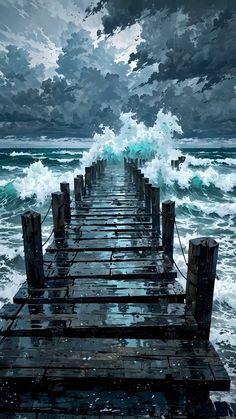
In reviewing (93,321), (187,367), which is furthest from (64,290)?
(187,367)

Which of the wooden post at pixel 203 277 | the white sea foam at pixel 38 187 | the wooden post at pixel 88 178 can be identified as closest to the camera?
the wooden post at pixel 203 277

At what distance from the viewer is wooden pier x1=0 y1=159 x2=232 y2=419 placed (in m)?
3.04

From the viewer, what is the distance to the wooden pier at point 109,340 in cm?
304

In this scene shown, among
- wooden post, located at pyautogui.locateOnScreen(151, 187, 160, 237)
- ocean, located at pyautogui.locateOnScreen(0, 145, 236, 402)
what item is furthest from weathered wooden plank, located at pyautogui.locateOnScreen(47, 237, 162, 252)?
ocean, located at pyautogui.locateOnScreen(0, 145, 236, 402)

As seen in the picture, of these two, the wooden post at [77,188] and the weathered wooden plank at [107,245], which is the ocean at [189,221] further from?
the wooden post at [77,188]

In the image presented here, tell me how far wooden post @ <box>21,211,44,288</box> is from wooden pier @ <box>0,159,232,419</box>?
17mm

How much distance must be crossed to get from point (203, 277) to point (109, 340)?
1526mm

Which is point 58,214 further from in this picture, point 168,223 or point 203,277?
A: point 203,277

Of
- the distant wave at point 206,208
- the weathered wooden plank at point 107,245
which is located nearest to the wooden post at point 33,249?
the weathered wooden plank at point 107,245

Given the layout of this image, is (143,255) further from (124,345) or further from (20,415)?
(20,415)

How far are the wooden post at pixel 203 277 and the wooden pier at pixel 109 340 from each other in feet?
0.04

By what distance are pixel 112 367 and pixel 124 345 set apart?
438mm

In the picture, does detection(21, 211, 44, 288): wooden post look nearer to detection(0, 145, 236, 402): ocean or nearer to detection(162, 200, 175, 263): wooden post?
detection(162, 200, 175, 263): wooden post

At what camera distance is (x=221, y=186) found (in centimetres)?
3353
